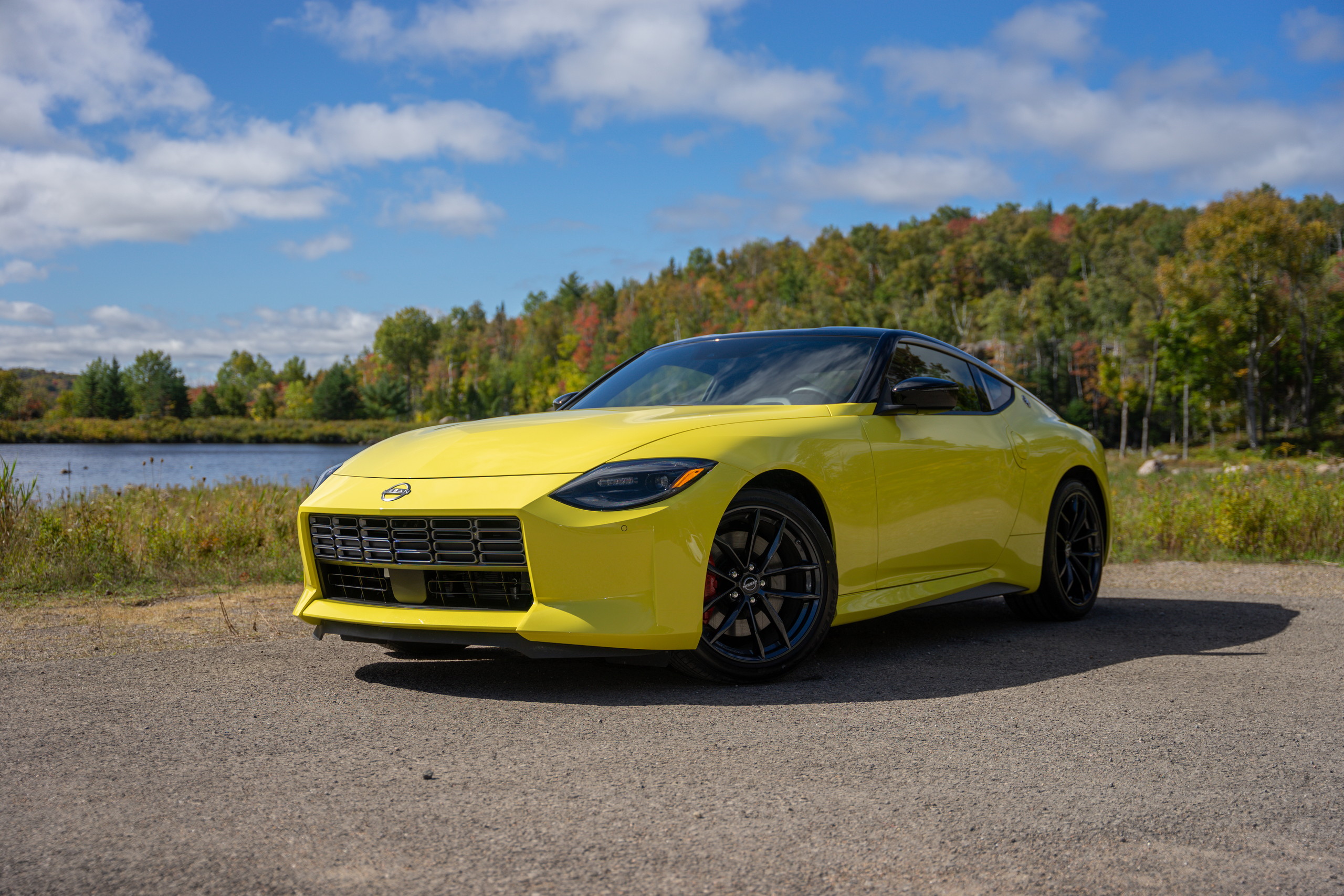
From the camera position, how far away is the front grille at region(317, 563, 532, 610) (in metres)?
3.79

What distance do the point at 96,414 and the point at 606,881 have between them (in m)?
76.8

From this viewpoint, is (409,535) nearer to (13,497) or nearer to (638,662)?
(638,662)

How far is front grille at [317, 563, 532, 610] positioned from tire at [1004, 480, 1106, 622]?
3385 mm

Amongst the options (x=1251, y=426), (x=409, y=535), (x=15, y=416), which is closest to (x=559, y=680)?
(x=409, y=535)

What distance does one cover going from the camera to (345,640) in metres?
5.27

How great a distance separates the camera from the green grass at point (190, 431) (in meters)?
37.8

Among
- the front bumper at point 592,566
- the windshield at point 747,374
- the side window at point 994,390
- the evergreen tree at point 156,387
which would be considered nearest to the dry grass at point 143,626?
the front bumper at point 592,566

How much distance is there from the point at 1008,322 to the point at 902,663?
8774 centimetres

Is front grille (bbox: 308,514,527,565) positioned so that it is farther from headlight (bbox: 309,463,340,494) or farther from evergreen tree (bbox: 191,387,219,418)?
evergreen tree (bbox: 191,387,219,418)

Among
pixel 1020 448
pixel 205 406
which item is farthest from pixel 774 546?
pixel 205 406

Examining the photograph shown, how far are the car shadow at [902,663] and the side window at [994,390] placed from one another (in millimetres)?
1263

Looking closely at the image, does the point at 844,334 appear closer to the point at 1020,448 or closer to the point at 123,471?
the point at 1020,448

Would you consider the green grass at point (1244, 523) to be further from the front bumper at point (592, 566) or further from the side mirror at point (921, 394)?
the front bumper at point (592, 566)

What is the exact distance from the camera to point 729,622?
13.2 feet
